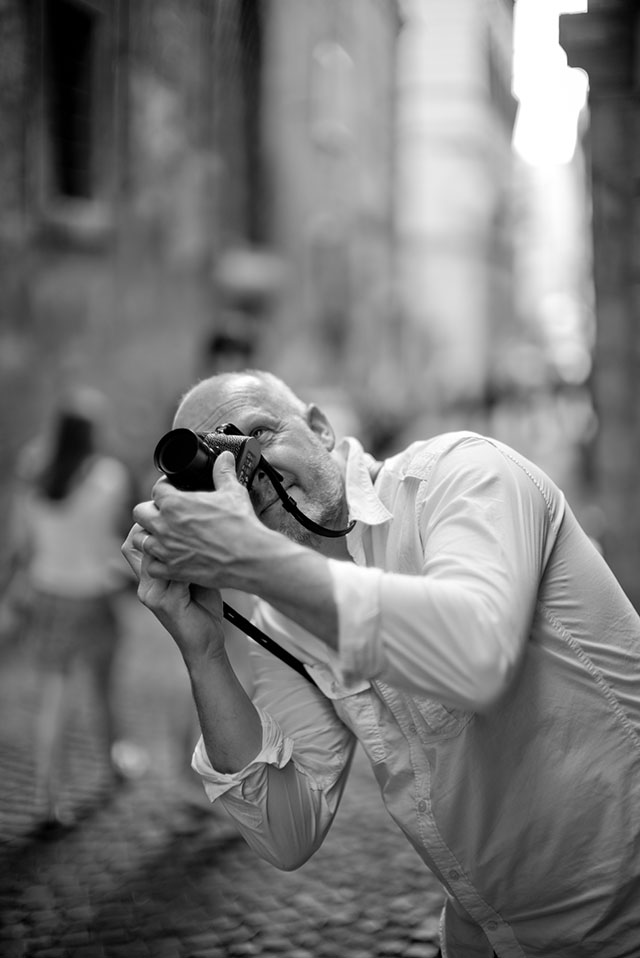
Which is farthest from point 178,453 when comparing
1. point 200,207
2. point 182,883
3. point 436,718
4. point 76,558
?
point 200,207

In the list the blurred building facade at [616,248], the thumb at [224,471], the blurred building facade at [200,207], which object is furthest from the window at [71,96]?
the thumb at [224,471]

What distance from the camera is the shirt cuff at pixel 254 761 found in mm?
2107

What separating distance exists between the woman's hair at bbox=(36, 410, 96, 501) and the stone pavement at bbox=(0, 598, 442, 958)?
46.3 inches

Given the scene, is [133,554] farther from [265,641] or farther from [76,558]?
[76,558]

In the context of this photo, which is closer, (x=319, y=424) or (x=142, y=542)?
(x=142, y=542)

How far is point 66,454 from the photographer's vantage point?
5758 millimetres

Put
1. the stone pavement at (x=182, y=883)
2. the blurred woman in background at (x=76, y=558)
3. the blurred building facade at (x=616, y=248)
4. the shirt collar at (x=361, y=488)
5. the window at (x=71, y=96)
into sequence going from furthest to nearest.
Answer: the window at (x=71, y=96), the blurred building facade at (x=616, y=248), the blurred woman in background at (x=76, y=558), the stone pavement at (x=182, y=883), the shirt collar at (x=361, y=488)

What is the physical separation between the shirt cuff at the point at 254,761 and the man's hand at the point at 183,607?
0.19m

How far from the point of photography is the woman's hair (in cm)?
573

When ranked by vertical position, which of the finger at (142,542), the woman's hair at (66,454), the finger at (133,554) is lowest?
the woman's hair at (66,454)

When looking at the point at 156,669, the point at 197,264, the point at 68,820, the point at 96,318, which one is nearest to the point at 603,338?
the point at 156,669

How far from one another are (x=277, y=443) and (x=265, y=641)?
380 millimetres

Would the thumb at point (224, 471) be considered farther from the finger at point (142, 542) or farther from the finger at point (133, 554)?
the finger at point (133, 554)

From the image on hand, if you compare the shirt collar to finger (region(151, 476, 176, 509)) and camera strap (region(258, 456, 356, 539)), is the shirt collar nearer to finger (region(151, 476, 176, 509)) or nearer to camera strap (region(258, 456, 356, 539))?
camera strap (region(258, 456, 356, 539))
